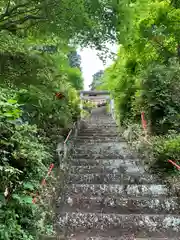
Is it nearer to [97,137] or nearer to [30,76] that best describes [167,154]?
[30,76]

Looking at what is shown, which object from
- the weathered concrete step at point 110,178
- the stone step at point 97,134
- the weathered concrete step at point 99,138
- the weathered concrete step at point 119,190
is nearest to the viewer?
the weathered concrete step at point 119,190

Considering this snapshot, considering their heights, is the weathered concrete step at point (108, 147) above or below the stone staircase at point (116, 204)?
above

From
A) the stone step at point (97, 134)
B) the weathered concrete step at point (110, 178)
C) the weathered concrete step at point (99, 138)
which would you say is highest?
the stone step at point (97, 134)

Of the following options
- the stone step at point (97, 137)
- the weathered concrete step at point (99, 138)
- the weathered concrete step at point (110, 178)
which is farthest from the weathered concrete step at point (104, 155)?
the stone step at point (97, 137)

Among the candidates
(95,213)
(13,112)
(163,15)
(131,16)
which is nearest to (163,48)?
(163,15)

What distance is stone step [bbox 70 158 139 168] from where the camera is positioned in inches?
Answer: 244

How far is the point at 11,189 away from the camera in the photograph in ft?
9.36

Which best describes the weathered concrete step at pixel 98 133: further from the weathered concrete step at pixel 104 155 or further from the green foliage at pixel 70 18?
the green foliage at pixel 70 18

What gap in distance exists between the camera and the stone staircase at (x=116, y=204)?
13.3 feet

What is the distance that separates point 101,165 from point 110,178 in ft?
2.49

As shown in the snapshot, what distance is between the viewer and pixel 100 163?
662cm

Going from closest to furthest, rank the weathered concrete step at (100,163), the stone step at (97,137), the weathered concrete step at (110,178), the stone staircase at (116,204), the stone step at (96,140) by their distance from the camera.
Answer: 1. the stone staircase at (116,204)
2. the weathered concrete step at (110,178)
3. the weathered concrete step at (100,163)
4. the stone step at (96,140)
5. the stone step at (97,137)

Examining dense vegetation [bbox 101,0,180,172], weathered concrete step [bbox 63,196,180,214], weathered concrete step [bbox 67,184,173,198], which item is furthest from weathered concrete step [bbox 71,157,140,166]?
weathered concrete step [bbox 63,196,180,214]

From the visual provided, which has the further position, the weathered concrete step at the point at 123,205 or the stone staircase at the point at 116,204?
the weathered concrete step at the point at 123,205
